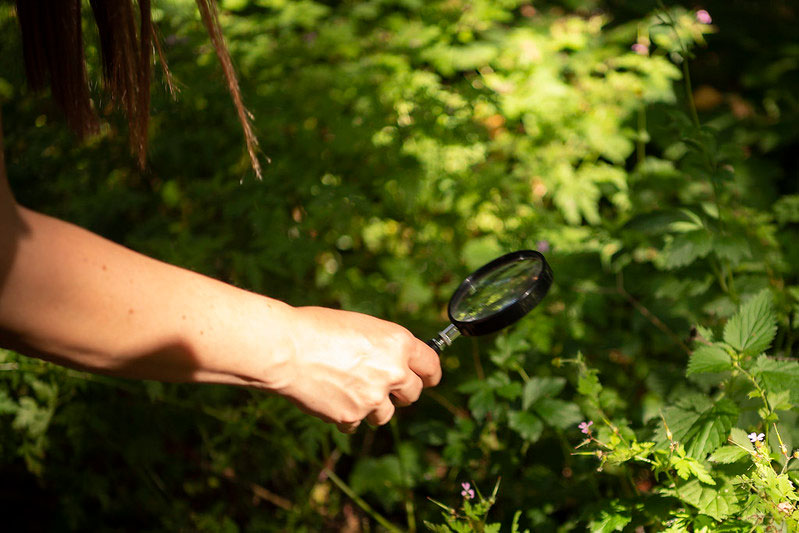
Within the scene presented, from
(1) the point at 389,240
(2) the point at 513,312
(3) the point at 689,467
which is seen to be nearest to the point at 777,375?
(3) the point at 689,467

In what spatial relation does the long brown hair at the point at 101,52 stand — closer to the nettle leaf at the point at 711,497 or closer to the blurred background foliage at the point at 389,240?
the blurred background foliage at the point at 389,240

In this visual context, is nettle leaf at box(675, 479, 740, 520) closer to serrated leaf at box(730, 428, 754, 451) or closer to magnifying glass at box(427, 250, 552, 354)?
serrated leaf at box(730, 428, 754, 451)

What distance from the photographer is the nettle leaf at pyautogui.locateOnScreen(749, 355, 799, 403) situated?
131 centimetres

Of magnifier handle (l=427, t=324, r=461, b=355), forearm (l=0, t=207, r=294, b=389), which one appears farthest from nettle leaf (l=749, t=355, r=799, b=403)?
forearm (l=0, t=207, r=294, b=389)

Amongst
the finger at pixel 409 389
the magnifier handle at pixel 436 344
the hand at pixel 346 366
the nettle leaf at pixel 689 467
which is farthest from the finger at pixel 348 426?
the nettle leaf at pixel 689 467

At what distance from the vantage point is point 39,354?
1041 millimetres

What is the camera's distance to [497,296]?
1.54 meters

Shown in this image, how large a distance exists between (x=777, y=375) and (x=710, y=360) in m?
0.13

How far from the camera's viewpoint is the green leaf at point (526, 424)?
5.34ft

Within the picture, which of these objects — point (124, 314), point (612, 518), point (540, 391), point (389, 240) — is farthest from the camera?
point (389, 240)

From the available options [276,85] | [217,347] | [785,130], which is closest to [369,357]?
[217,347]

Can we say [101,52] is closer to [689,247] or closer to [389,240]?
[389,240]

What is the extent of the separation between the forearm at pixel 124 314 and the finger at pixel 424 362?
0.28 metres

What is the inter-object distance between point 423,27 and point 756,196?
1693mm
